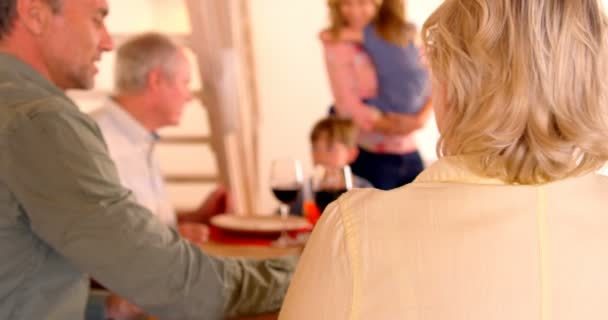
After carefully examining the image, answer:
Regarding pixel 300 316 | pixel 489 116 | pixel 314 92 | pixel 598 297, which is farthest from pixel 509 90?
pixel 314 92

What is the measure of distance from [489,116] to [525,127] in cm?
5

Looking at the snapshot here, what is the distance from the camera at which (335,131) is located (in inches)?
136

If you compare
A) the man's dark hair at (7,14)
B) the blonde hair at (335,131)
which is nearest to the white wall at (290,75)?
the blonde hair at (335,131)

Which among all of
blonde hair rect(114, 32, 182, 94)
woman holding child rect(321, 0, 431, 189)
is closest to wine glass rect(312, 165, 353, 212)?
blonde hair rect(114, 32, 182, 94)

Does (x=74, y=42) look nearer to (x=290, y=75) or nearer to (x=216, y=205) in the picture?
(x=216, y=205)

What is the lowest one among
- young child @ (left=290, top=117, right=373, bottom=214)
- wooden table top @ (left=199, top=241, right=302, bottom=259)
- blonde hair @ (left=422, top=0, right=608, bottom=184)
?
young child @ (left=290, top=117, right=373, bottom=214)

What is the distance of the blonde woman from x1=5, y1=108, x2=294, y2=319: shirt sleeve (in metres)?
0.44

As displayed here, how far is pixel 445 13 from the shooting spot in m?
1.07

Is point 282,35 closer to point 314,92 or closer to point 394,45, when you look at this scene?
point 314,92

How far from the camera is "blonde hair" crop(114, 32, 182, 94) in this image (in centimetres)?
320

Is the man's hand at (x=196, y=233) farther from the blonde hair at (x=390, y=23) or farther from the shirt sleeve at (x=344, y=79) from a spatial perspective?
the blonde hair at (x=390, y=23)

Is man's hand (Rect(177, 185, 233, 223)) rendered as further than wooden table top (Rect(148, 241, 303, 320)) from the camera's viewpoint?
Yes

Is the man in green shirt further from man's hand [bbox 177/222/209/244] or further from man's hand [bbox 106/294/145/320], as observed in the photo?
man's hand [bbox 177/222/209/244]

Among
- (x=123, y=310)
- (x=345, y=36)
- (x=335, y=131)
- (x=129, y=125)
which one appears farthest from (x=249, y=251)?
(x=345, y=36)
